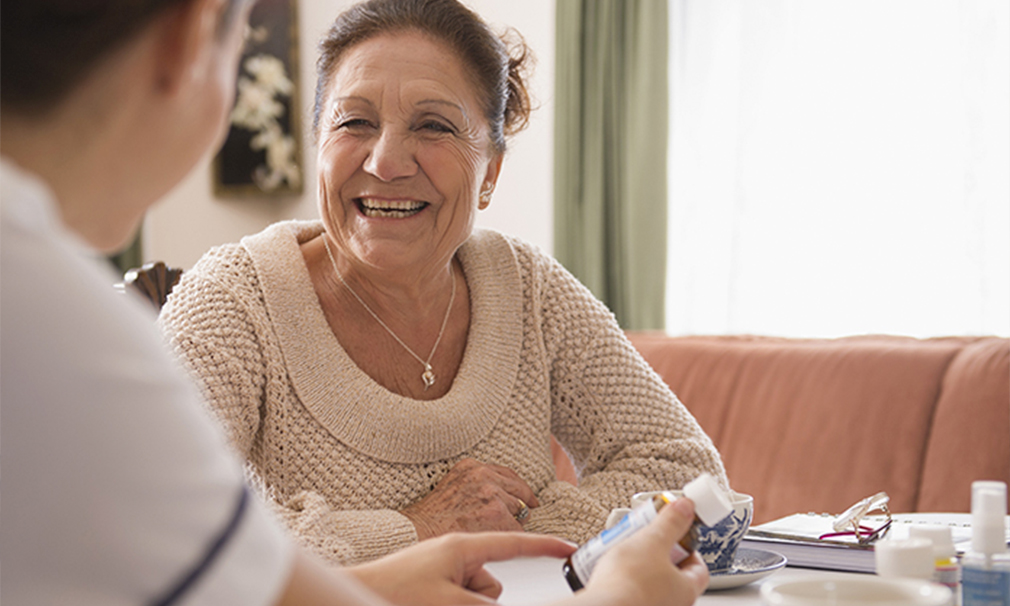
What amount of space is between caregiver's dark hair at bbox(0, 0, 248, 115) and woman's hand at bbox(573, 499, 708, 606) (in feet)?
1.58

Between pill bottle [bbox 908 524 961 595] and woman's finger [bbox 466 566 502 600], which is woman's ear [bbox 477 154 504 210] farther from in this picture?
pill bottle [bbox 908 524 961 595]

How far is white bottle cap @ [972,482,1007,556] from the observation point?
0.77 meters

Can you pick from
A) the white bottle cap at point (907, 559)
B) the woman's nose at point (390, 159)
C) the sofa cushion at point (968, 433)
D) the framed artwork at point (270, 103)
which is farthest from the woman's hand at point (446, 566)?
the framed artwork at point (270, 103)

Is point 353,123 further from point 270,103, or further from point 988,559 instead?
point 270,103

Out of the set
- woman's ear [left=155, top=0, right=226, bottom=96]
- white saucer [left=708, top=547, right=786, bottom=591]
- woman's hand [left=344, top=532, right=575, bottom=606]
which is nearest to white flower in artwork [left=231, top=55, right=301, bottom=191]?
white saucer [left=708, top=547, right=786, bottom=591]

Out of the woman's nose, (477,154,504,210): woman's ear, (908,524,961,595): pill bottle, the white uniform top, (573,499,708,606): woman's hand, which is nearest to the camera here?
the white uniform top

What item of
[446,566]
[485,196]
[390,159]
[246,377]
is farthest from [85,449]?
[485,196]

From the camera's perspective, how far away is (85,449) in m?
0.41

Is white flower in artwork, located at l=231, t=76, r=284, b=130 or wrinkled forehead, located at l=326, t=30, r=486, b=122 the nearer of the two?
wrinkled forehead, located at l=326, t=30, r=486, b=122

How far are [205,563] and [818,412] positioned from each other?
1971mm

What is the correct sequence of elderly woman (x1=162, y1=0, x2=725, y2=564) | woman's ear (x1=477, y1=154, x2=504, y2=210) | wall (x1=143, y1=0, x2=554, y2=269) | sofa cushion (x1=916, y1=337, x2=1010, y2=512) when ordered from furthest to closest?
wall (x1=143, y1=0, x2=554, y2=269), sofa cushion (x1=916, y1=337, x2=1010, y2=512), woman's ear (x1=477, y1=154, x2=504, y2=210), elderly woman (x1=162, y1=0, x2=725, y2=564)

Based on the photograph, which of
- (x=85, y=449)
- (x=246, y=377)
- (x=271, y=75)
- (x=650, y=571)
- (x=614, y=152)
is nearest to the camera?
(x=85, y=449)

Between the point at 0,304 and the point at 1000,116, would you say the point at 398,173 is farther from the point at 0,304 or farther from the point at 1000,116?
the point at 1000,116

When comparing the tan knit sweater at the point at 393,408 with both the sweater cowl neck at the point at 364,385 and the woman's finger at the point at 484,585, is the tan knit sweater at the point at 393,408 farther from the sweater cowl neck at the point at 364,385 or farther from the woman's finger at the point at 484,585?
the woman's finger at the point at 484,585
